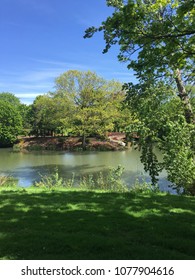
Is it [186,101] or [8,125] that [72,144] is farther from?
[186,101]

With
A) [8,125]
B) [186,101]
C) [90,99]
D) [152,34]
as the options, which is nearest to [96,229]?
[152,34]

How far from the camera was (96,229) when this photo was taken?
5.34m

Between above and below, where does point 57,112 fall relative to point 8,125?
above

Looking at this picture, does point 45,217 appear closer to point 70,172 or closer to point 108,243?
point 108,243

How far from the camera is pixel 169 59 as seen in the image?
214 inches

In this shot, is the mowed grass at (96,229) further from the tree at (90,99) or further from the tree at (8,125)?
the tree at (8,125)

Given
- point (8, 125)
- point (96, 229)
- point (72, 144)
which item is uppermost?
point (8, 125)

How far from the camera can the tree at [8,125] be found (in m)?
50.8

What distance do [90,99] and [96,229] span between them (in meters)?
37.5

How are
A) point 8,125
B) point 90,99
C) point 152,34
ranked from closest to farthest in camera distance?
point 152,34 < point 90,99 < point 8,125

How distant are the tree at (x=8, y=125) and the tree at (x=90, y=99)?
12.6 metres

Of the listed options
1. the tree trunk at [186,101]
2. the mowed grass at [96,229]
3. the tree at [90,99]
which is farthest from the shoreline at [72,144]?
the mowed grass at [96,229]
